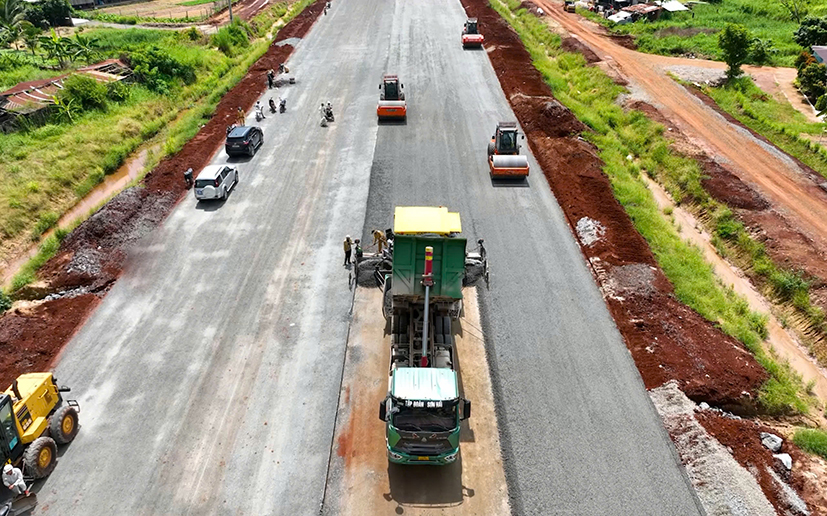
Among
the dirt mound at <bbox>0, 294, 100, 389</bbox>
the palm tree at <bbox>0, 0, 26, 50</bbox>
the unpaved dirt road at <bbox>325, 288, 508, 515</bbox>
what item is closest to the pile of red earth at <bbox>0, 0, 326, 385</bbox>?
the dirt mound at <bbox>0, 294, 100, 389</bbox>

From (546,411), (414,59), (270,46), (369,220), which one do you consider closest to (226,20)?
(270,46)

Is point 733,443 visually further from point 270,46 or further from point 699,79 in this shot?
point 270,46

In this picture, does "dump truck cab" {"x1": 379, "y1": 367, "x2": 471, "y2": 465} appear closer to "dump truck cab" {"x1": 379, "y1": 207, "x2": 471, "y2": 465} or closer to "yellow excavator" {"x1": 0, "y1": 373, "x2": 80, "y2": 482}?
"dump truck cab" {"x1": 379, "y1": 207, "x2": 471, "y2": 465}

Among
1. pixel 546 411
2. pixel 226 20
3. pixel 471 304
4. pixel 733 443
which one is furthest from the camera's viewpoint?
pixel 226 20

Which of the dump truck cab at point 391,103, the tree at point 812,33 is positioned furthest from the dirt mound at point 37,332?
the tree at point 812,33

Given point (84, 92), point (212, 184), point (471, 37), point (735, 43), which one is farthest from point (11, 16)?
point (735, 43)

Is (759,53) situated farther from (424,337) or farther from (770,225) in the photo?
(424,337)
